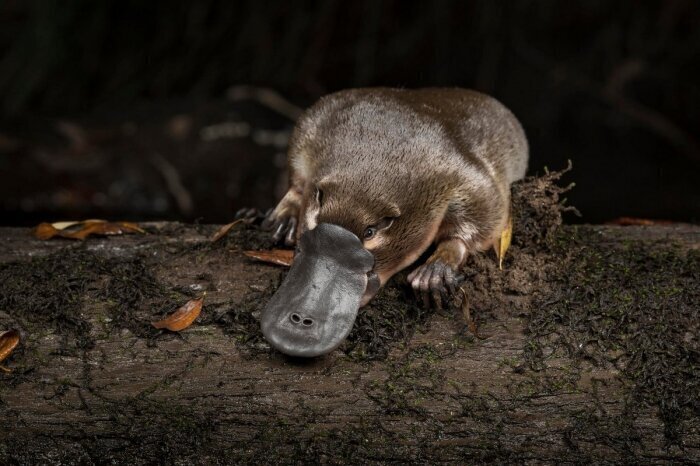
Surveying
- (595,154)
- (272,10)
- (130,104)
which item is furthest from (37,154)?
(595,154)

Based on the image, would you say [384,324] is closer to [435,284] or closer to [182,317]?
[435,284]

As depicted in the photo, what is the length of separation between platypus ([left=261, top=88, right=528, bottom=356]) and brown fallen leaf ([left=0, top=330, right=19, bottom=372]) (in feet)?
2.38

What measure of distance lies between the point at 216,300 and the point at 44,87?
482cm

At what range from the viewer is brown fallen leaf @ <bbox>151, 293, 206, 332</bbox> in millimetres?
2570

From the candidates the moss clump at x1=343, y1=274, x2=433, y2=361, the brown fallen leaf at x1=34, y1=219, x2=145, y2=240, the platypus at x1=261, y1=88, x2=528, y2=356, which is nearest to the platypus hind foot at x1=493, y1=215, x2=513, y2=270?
the platypus at x1=261, y1=88, x2=528, y2=356

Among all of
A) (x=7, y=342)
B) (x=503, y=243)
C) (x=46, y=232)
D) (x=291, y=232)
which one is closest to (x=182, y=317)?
(x=7, y=342)

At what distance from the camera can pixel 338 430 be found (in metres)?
2.34

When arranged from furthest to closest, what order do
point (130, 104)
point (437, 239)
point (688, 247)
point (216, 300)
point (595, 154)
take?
point (595, 154) → point (130, 104) → point (688, 247) → point (437, 239) → point (216, 300)

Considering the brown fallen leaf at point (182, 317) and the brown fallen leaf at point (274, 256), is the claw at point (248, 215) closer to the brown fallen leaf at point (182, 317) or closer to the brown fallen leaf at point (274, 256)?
the brown fallen leaf at point (274, 256)

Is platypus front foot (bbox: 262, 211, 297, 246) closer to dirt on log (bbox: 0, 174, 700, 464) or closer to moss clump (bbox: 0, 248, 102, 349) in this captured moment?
dirt on log (bbox: 0, 174, 700, 464)

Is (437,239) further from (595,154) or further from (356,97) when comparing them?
(595,154)

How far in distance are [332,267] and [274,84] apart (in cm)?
465

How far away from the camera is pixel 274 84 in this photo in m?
6.89

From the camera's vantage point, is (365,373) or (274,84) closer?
(365,373)
